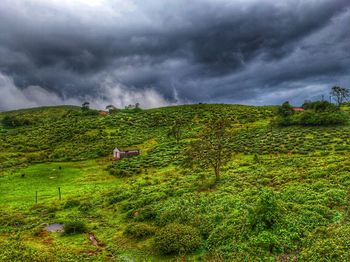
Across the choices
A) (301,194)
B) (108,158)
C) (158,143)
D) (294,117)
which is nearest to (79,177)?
(108,158)

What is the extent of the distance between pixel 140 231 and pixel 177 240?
20.5 ft

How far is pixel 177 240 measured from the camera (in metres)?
28.5

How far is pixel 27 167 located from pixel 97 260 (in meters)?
58.0

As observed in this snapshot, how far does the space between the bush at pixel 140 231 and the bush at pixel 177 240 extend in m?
2.94

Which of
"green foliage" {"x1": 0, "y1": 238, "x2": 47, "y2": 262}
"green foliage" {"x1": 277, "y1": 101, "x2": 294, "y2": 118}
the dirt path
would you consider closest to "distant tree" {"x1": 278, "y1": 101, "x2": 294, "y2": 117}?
"green foliage" {"x1": 277, "y1": 101, "x2": 294, "y2": 118}

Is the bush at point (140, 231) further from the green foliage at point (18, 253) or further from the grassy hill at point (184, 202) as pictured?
the green foliage at point (18, 253)

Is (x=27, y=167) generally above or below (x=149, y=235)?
above

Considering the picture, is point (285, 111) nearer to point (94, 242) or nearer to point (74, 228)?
point (74, 228)

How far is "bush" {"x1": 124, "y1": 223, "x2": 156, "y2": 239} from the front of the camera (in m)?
33.2

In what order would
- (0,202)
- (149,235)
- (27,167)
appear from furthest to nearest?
(27,167)
(0,202)
(149,235)

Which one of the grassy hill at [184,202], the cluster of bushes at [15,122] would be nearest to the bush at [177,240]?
the grassy hill at [184,202]

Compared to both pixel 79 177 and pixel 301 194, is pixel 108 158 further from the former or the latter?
pixel 301 194

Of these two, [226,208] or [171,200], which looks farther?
[171,200]

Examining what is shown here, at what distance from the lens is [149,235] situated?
33250 millimetres
